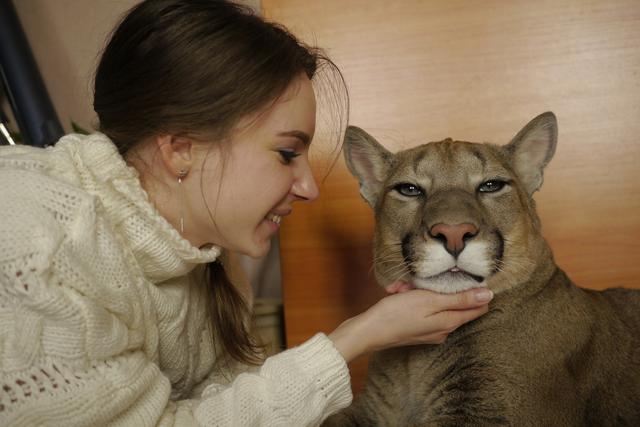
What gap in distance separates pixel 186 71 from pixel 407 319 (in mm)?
804

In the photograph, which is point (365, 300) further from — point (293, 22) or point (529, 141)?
point (293, 22)

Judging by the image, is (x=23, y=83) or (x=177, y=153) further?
(x=23, y=83)

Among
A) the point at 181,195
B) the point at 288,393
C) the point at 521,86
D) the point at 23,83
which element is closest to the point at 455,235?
the point at 288,393

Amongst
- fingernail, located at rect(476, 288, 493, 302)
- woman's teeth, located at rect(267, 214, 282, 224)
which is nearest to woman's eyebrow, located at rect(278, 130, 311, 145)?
woman's teeth, located at rect(267, 214, 282, 224)

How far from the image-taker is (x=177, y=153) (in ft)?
4.40

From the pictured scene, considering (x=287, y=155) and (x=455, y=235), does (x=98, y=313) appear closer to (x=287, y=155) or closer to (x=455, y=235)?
(x=287, y=155)

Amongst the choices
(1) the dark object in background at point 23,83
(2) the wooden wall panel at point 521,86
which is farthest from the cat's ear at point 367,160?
(1) the dark object in background at point 23,83

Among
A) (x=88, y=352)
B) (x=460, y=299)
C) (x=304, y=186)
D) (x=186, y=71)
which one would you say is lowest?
(x=460, y=299)

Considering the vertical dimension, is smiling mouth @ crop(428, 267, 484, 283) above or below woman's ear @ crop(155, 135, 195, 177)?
below

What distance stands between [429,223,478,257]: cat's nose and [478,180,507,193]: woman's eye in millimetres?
250

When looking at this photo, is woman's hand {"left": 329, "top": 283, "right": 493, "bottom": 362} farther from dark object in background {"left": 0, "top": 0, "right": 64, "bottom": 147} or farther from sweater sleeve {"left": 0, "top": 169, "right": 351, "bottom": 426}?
dark object in background {"left": 0, "top": 0, "right": 64, "bottom": 147}

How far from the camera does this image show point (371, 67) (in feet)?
6.57

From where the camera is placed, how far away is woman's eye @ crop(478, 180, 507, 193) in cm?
150

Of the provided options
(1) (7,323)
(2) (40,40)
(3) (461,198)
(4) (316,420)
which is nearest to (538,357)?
(3) (461,198)
